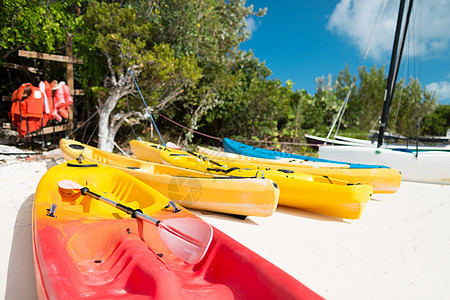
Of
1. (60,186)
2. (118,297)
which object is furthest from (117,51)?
(118,297)

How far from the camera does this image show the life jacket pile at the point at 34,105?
5.81m

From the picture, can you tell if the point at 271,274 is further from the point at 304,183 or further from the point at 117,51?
the point at 117,51

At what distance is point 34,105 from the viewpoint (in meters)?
5.86

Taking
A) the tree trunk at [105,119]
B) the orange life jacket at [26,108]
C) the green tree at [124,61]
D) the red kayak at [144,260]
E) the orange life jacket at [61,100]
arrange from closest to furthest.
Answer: the red kayak at [144,260], the orange life jacket at [26,108], the orange life jacket at [61,100], the green tree at [124,61], the tree trunk at [105,119]

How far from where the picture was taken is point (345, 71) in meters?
19.8

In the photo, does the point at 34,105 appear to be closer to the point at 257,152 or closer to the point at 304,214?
the point at 257,152

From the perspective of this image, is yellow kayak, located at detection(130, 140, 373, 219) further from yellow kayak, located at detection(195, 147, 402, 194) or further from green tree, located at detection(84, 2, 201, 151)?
green tree, located at detection(84, 2, 201, 151)

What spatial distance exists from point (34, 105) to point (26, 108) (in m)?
0.17

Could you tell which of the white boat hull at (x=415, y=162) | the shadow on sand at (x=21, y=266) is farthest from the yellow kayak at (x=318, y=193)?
the white boat hull at (x=415, y=162)

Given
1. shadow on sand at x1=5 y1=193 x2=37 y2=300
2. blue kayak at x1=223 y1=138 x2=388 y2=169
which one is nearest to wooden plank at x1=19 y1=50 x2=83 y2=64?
shadow on sand at x1=5 y1=193 x2=37 y2=300

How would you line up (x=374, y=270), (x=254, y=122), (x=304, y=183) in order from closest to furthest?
(x=374, y=270)
(x=304, y=183)
(x=254, y=122)

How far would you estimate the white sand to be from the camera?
238 centimetres

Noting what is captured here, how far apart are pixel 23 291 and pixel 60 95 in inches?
210

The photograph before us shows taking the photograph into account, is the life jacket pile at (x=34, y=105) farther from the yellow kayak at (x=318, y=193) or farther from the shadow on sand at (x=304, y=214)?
the shadow on sand at (x=304, y=214)
